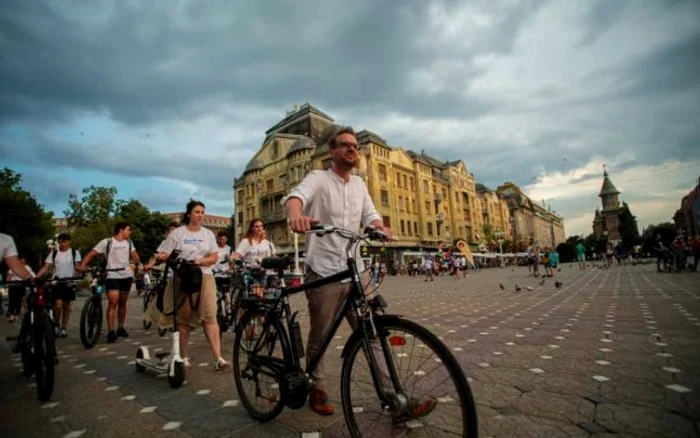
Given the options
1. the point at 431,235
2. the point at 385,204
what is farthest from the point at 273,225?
the point at 431,235

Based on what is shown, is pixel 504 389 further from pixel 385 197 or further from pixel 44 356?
pixel 385 197

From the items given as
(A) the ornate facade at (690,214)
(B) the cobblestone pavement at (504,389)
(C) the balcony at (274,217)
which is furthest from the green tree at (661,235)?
(C) the balcony at (274,217)

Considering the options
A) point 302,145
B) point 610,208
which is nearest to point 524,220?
point 610,208

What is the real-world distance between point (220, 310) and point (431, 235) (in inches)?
1853

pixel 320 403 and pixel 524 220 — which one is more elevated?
pixel 524 220

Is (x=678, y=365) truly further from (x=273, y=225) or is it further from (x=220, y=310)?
(x=273, y=225)

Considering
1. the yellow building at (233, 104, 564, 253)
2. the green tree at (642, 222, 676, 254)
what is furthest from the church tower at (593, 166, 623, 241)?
the yellow building at (233, 104, 564, 253)

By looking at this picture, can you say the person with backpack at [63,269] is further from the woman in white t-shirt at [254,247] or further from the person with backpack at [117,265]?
the woman in white t-shirt at [254,247]

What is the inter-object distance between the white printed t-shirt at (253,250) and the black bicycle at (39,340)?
9.55 ft

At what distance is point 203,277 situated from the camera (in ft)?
15.0

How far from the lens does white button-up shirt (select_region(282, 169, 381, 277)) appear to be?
9.55 ft

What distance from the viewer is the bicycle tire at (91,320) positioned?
6.51 m

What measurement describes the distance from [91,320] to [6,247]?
10.3 feet

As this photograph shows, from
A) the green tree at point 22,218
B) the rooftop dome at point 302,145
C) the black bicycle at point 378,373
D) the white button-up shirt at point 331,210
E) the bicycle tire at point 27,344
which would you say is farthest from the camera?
the rooftop dome at point 302,145
